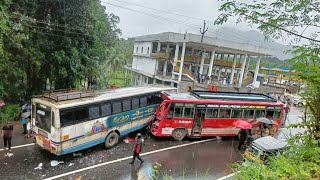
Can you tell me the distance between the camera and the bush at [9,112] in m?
15.2

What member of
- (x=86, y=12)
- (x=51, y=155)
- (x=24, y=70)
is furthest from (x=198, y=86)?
(x=51, y=155)

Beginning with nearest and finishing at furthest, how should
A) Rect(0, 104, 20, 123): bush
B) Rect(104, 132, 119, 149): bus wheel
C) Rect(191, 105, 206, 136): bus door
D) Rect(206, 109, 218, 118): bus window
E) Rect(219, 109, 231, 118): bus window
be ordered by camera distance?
Rect(104, 132, 119, 149): bus wheel, Rect(191, 105, 206, 136): bus door, Rect(206, 109, 218, 118): bus window, Rect(219, 109, 231, 118): bus window, Rect(0, 104, 20, 123): bush

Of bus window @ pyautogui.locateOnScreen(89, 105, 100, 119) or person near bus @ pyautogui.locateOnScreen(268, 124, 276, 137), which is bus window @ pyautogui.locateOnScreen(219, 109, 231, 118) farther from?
bus window @ pyautogui.locateOnScreen(89, 105, 100, 119)

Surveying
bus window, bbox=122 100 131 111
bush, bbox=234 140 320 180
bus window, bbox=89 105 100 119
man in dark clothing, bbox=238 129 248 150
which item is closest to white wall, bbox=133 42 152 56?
bus window, bbox=122 100 131 111

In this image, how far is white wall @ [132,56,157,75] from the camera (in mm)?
34000

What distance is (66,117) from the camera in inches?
400

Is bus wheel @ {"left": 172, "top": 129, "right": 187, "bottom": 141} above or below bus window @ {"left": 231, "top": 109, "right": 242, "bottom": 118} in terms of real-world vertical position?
below

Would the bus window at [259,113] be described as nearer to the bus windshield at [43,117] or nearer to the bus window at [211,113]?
the bus window at [211,113]

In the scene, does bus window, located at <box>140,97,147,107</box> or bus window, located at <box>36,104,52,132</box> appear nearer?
bus window, located at <box>36,104,52,132</box>

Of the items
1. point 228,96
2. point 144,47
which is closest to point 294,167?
point 228,96

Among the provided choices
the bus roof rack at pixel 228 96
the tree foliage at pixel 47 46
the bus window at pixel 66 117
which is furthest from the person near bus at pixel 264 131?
the tree foliage at pixel 47 46

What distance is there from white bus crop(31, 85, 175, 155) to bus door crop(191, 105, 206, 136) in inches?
118

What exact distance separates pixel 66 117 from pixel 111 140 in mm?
3093

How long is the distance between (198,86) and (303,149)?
21.1m
